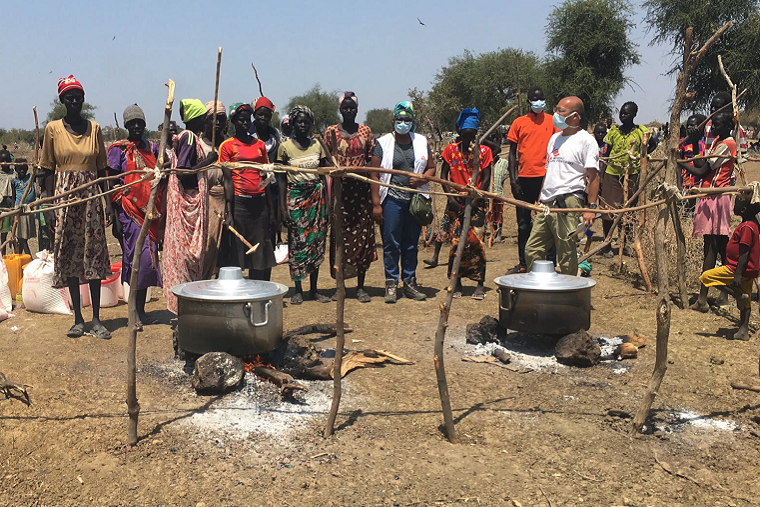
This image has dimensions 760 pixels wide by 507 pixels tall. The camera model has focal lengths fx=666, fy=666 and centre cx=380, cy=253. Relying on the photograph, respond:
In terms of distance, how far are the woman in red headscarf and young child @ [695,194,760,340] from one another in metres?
4.96

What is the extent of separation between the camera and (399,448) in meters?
3.42

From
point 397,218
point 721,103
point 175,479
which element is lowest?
point 175,479

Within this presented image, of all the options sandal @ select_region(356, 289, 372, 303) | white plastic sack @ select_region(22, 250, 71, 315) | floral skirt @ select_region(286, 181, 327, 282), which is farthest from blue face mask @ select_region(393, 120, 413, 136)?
white plastic sack @ select_region(22, 250, 71, 315)

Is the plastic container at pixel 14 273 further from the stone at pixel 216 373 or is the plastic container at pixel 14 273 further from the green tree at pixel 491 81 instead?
the green tree at pixel 491 81

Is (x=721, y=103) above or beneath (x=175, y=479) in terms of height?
above

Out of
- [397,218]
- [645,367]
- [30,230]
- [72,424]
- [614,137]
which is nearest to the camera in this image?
[72,424]

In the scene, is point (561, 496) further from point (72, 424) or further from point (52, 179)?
point (52, 179)

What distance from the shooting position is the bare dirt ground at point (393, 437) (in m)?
3.01

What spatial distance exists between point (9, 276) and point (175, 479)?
15.6 feet

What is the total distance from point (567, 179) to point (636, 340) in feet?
4.67

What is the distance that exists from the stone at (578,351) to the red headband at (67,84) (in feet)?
13.3

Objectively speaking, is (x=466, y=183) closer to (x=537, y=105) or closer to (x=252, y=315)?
(x=537, y=105)

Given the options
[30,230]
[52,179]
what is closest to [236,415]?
[52,179]

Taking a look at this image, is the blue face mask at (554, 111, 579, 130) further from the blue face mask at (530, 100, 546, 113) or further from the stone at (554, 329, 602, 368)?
the stone at (554, 329, 602, 368)
